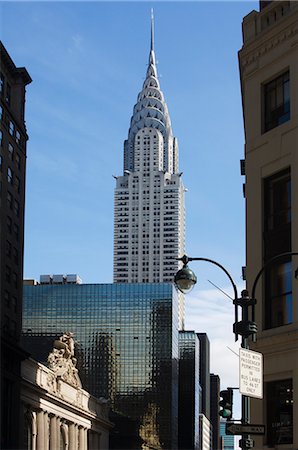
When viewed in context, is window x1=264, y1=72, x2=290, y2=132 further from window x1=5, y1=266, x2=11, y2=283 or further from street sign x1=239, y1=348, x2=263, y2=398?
Answer: window x1=5, y1=266, x2=11, y2=283

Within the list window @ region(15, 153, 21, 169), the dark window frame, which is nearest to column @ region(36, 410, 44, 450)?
window @ region(15, 153, 21, 169)

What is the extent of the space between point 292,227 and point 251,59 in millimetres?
7175

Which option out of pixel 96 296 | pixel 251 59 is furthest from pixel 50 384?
pixel 96 296

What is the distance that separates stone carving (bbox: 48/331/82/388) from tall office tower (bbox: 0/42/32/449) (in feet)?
35.5

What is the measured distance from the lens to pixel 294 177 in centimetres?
2912

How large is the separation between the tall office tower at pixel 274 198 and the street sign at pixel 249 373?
741 cm

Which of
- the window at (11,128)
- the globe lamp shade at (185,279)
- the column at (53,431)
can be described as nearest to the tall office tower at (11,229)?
the window at (11,128)

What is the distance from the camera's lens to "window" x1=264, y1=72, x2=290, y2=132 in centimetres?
3095

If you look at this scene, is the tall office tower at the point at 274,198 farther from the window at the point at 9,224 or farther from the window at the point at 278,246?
the window at the point at 9,224

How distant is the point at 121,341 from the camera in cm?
19650

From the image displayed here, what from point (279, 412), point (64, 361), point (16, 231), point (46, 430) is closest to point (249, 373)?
point (279, 412)

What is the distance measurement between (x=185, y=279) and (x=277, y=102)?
12.4 meters

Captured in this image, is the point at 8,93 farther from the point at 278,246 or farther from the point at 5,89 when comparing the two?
the point at 278,246

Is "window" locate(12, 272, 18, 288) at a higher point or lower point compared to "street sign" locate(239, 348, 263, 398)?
higher
